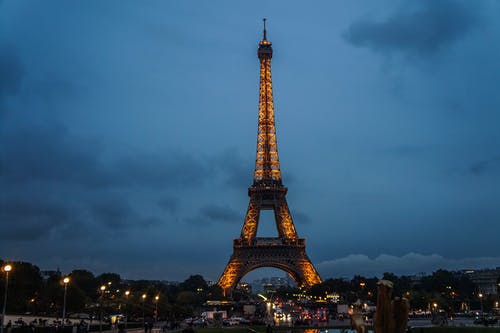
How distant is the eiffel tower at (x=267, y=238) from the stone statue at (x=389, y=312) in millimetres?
78746

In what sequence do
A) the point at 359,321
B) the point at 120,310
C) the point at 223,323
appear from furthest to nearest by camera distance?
the point at 120,310, the point at 223,323, the point at 359,321

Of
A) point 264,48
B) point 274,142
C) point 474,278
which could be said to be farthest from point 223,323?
point 474,278

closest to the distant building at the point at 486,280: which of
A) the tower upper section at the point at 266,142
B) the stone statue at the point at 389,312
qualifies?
the tower upper section at the point at 266,142

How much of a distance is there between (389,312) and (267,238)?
271ft

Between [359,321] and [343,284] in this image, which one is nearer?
[359,321]

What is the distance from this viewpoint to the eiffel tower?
93312 mm

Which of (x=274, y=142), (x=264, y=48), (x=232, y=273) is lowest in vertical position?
(x=232, y=273)

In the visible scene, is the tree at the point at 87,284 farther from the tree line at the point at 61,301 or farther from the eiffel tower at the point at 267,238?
the eiffel tower at the point at 267,238

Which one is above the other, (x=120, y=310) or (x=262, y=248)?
(x=262, y=248)

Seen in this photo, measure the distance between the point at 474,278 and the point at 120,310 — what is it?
166034mm

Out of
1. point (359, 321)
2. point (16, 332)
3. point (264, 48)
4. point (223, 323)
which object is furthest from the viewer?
point (264, 48)

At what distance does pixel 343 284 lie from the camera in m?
114

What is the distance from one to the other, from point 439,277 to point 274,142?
51426mm

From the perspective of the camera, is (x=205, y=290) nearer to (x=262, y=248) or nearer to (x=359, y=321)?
(x=262, y=248)
